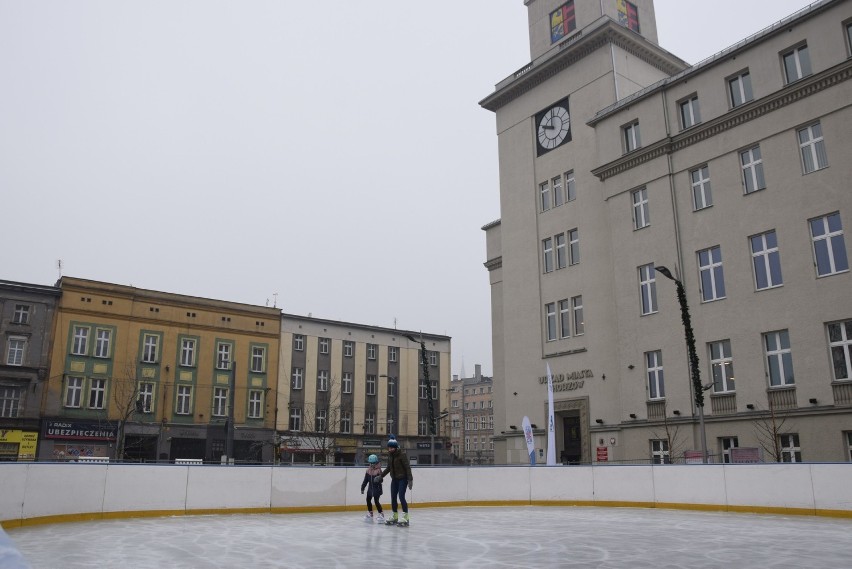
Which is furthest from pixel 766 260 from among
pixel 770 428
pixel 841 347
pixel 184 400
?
pixel 184 400

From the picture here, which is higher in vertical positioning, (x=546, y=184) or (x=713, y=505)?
(x=546, y=184)

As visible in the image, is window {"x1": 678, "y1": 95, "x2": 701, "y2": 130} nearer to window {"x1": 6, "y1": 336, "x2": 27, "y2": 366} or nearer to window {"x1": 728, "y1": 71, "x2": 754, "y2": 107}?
window {"x1": 728, "y1": 71, "x2": 754, "y2": 107}

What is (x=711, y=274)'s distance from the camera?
30969mm

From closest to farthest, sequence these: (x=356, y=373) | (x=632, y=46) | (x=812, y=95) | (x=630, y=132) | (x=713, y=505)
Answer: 1. (x=713, y=505)
2. (x=812, y=95)
3. (x=630, y=132)
4. (x=632, y=46)
5. (x=356, y=373)

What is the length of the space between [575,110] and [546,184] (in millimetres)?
4661

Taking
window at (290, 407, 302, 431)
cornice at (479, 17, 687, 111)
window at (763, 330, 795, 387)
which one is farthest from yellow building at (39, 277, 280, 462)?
window at (763, 330, 795, 387)

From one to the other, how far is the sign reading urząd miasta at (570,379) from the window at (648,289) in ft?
16.2

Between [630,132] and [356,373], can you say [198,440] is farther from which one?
[630,132]

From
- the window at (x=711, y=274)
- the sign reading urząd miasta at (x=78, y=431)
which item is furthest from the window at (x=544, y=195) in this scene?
the sign reading urząd miasta at (x=78, y=431)

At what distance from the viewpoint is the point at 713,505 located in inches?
810

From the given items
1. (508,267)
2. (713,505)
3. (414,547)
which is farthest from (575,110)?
→ (414,547)

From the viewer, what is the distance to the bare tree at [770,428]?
87.2 ft

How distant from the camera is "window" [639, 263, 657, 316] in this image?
3322 centimetres

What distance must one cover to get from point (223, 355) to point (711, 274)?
3938cm
